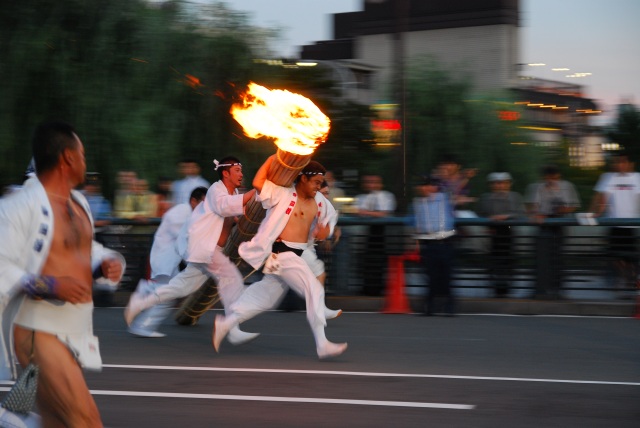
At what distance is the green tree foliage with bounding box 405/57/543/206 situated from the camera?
3206 cm

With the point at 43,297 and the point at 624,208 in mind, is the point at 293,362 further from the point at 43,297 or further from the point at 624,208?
the point at 624,208

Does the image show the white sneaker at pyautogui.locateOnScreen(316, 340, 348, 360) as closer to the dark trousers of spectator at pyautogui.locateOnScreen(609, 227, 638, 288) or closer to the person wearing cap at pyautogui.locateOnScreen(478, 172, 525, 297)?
the person wearing cap at pyautogui.locateOnScreen(478, 172, 525, 297)

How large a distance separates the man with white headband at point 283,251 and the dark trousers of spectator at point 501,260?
482cm

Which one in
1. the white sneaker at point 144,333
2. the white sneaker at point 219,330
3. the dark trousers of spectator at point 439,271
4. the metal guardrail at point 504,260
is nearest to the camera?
the white sneaker at point 219,330

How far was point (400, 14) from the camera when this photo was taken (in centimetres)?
1628

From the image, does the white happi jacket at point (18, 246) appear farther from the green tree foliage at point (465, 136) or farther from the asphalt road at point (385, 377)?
the green tree foliage at point (465, 136)

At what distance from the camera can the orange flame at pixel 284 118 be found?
8461 millimetres

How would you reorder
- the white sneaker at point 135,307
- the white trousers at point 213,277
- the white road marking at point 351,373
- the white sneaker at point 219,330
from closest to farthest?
the white road marking at point 351,373 → the white sneaker at point 219,330 → the white trousers at point 213,277 → the white sneaker at point 135,307

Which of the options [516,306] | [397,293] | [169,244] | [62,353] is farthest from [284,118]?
[516,306]

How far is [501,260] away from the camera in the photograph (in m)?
13.9

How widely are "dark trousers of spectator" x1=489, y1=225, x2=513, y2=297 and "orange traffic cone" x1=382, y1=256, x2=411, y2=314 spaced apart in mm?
1253

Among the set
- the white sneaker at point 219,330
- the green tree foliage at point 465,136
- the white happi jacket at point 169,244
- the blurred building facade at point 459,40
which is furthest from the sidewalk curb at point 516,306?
the blurred building facade at point 459,40

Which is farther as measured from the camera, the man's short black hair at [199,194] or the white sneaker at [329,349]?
the man's short black hair at [199,194]

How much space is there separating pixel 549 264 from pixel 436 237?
1622 millimetres
